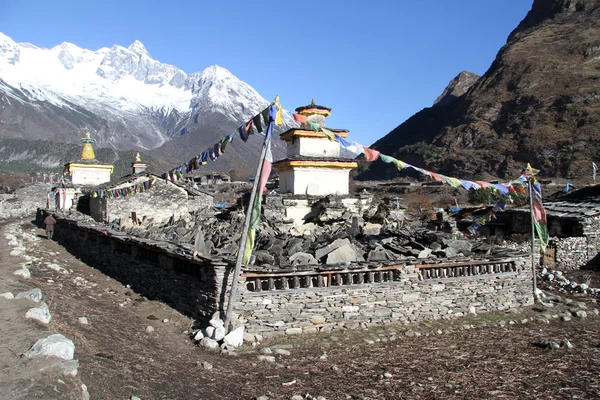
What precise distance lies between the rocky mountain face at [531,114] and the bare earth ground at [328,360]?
59149mm

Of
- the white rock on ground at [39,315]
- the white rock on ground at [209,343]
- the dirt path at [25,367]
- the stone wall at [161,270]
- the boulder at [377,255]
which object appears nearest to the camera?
the dirt path at [25,367]

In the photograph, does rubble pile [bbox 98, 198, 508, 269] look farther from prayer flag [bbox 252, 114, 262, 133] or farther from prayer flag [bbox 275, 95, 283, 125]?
prayer flag [bbox 275, 95, 283, 125]

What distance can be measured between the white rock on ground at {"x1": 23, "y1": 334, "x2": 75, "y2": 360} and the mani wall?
3337mm

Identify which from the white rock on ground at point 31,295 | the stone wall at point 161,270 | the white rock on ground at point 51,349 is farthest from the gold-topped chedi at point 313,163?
the white rock on ground at point 51,349

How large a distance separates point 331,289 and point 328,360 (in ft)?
5.86

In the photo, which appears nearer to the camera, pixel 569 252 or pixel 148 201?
pixel 569 252

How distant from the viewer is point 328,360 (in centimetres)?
845

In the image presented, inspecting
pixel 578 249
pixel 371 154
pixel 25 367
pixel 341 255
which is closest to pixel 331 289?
pixel 341 255

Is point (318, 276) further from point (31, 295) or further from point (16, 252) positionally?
point (16, 252)

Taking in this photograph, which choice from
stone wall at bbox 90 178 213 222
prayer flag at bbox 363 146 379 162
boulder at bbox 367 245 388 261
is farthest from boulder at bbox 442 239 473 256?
stone wall at bbox 90 178 213 222

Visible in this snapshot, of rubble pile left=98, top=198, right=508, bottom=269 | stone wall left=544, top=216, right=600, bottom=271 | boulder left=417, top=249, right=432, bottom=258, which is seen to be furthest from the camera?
stone wall left=544, top=216, right=600, bottom=271

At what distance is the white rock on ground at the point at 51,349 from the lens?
20.1 ft

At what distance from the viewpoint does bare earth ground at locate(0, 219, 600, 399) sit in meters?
6.83

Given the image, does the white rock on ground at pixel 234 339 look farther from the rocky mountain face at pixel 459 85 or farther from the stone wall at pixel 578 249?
the rocky mountain face at pixel 459 85
